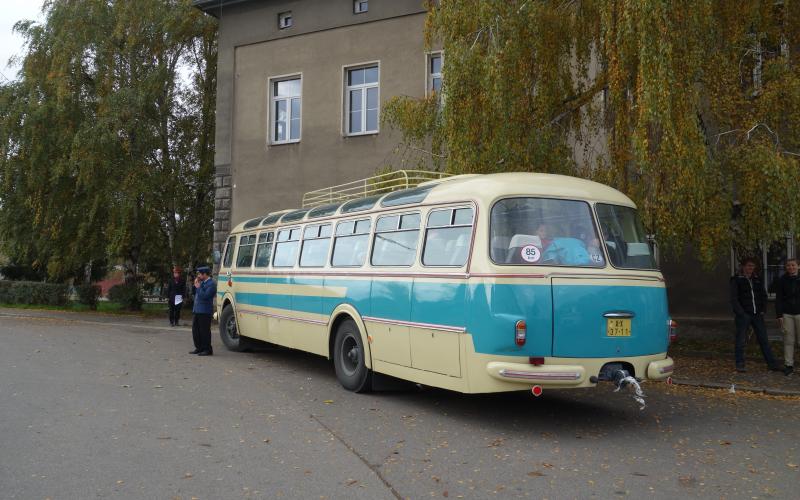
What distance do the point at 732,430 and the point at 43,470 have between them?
6.38 m

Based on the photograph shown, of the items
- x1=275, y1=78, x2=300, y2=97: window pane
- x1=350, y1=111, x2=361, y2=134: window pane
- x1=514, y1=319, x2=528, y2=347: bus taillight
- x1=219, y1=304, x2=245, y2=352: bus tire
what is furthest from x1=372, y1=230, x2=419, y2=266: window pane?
x1=275, y1=78, x2=300, y2=97: window pane

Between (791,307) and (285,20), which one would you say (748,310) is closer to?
(791,307)

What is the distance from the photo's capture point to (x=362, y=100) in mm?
20453

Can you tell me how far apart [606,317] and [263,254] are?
732 cm

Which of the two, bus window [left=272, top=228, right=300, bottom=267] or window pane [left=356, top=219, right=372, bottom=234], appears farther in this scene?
bus window [left=272, top=228, right=300, bottom=267]

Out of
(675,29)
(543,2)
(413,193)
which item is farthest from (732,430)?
(543,2)

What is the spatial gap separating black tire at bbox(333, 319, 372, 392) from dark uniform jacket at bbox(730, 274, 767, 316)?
6266mm

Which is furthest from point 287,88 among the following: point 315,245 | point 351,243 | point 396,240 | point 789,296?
point 789,296

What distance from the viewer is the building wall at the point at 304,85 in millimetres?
19641

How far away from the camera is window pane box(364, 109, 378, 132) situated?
66.1 feet

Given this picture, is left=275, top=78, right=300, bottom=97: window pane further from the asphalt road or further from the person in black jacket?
the person in black jacket

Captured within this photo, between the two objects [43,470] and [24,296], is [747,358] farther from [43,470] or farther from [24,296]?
[24,296]

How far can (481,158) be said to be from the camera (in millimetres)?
11273

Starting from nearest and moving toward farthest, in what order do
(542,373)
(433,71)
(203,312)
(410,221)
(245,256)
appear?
(542,373) < (410,221) < (203,312) < (245,256) < (433,71)
